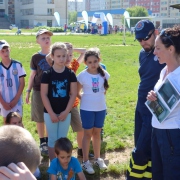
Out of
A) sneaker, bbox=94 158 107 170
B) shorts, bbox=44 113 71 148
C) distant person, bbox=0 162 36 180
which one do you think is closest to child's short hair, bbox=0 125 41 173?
distant person, bbox=0 162 36 180

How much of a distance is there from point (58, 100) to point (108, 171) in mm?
1204

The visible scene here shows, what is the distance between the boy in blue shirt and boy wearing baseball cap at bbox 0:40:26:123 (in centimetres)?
126

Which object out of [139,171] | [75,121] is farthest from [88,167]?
[139,171]

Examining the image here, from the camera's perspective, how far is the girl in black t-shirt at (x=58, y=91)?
13.7 ft

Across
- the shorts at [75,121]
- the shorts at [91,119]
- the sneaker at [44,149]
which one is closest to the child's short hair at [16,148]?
the shorts at [91,119]

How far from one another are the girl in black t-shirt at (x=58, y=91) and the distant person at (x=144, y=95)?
0.95 m

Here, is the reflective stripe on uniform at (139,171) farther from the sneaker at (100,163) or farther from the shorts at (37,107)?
the shorts at (37,107)

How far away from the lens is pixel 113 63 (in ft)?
50.7

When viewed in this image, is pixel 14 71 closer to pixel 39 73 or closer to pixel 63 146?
pixel 39 73

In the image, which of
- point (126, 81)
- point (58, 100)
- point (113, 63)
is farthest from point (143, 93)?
point (113, 63)

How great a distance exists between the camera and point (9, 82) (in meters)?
4.73

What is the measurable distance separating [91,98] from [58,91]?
19.7 inches

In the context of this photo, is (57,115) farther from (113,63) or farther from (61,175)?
(113,63)

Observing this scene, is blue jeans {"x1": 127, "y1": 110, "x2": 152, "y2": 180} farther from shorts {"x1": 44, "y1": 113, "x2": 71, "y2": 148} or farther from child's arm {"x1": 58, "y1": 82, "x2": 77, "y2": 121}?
shorts {"x1": 44, "y1": 113, "x2": 71, "y2": 148}
